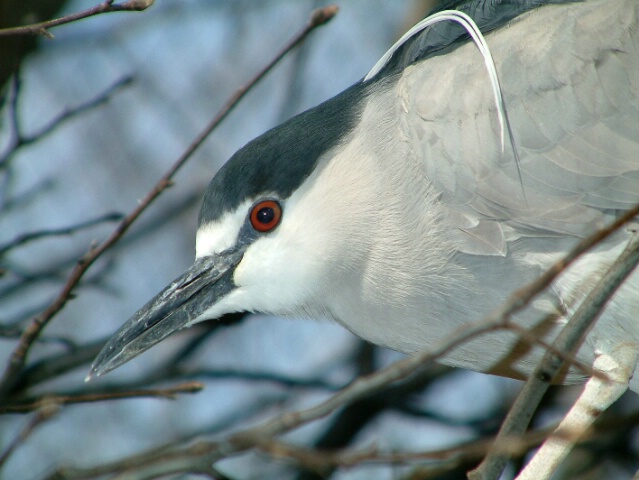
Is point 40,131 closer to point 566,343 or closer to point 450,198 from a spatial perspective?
point 450,198

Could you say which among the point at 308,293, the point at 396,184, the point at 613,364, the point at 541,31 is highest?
the point at 541,31

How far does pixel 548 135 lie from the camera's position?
6.38 ft

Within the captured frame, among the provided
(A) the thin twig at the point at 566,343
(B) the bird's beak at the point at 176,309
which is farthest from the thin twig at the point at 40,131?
(A) the thin twig at the point at 566,343

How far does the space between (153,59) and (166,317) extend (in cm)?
233

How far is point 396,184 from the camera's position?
2.02m

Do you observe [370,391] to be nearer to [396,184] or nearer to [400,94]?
[396,184]

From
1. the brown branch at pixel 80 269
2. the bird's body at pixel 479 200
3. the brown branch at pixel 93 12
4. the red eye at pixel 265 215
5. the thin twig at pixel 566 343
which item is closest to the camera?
the thin twig at pixel 566 343

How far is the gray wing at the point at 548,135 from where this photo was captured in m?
1.92

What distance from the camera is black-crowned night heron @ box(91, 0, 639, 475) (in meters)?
1.91

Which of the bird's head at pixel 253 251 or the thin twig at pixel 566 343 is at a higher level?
the bird's head at pixel 253 251

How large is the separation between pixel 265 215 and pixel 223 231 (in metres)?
0.11

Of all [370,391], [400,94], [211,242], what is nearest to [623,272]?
[370,391]

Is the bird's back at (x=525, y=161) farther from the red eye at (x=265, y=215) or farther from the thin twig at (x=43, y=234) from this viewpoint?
the thin twig at (x=43, y=234)

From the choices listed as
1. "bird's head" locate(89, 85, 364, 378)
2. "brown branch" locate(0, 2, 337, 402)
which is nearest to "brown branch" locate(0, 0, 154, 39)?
"brown branch" locate(0, 2, 337, 402)
